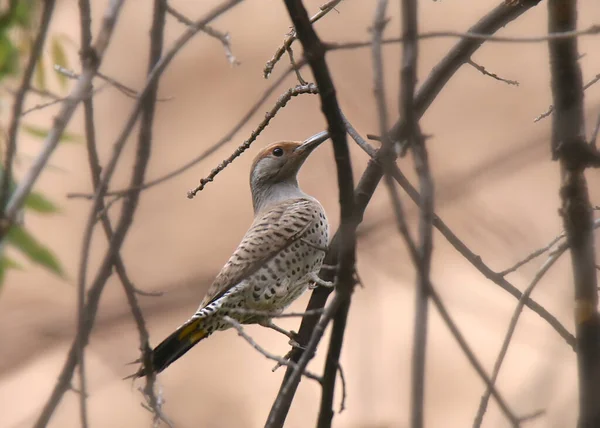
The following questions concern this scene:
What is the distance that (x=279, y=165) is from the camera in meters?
4.79

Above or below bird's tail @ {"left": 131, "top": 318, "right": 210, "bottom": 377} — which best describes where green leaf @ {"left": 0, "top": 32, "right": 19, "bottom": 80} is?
above

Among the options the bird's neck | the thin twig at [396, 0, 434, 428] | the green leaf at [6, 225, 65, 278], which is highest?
the bird's neck

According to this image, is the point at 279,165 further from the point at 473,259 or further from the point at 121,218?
the point at 121,218

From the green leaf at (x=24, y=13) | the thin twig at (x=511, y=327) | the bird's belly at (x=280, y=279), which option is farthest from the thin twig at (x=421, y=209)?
the bird's belly at (x=280, y=279)

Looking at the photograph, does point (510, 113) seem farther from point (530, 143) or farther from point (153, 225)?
point (530, 143)

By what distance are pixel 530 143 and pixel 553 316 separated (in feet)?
2.61

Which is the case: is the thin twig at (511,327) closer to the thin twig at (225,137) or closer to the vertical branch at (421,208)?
the vertical branch at (421,208)

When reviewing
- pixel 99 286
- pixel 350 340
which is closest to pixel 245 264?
pixel 350 340

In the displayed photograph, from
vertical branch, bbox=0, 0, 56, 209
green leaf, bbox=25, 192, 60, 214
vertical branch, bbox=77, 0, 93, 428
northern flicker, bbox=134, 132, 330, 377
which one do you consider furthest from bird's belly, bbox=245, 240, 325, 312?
vertical branch, bbox=0, 0, 56, 209

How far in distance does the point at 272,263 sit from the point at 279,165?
36.9 inches

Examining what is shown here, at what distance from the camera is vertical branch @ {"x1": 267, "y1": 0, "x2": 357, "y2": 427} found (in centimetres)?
182

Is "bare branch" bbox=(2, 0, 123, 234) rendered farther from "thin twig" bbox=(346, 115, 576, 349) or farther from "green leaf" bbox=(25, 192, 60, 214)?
"green leaf" bbox=(25, 192, 60, 214)

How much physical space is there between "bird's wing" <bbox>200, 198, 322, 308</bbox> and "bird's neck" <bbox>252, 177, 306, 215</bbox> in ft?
0.53

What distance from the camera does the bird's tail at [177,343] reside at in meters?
3.41
